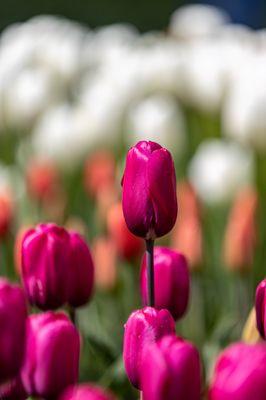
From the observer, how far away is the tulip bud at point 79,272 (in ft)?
1.89

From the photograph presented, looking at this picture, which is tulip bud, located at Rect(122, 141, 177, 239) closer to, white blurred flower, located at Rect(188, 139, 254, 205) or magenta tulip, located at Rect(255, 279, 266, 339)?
magenta tulip, located at Rect(255, 279, 266, 339)

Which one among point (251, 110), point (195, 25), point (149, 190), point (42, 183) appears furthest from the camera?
point (195, 25)

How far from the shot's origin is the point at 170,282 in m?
0.58

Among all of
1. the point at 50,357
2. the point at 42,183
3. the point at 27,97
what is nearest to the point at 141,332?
the point at 50,357

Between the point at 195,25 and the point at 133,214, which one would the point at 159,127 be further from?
the point at 133,214

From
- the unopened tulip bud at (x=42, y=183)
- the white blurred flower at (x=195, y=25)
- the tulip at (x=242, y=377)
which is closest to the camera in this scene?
the tulip at (x=242, y=377)

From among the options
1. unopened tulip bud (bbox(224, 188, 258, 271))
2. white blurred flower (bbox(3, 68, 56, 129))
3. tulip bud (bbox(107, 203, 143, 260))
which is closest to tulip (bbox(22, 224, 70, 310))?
tulip bud (bbox(107, 203, 143, 260))

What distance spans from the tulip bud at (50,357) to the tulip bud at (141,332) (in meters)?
0.03

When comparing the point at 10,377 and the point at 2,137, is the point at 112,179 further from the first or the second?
the point at 10,377

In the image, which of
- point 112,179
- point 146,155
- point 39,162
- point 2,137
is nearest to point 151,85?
point 2,137

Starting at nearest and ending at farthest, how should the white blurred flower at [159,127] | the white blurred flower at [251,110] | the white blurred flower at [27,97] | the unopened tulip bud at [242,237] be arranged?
the unopened tulip bud at [242,237] < the white blurred flower at [251,110] < the white blurred flower at [159,127] < the white blurred flower at [27,97]

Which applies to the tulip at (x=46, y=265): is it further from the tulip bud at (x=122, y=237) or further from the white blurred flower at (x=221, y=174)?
the white blurred flower at (x=221, y=174)

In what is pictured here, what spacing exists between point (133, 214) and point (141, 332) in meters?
0.07

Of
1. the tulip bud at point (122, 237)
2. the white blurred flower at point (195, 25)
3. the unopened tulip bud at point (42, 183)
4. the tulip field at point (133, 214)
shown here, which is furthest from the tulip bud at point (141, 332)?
the white blurred flower at point (195, 25)
